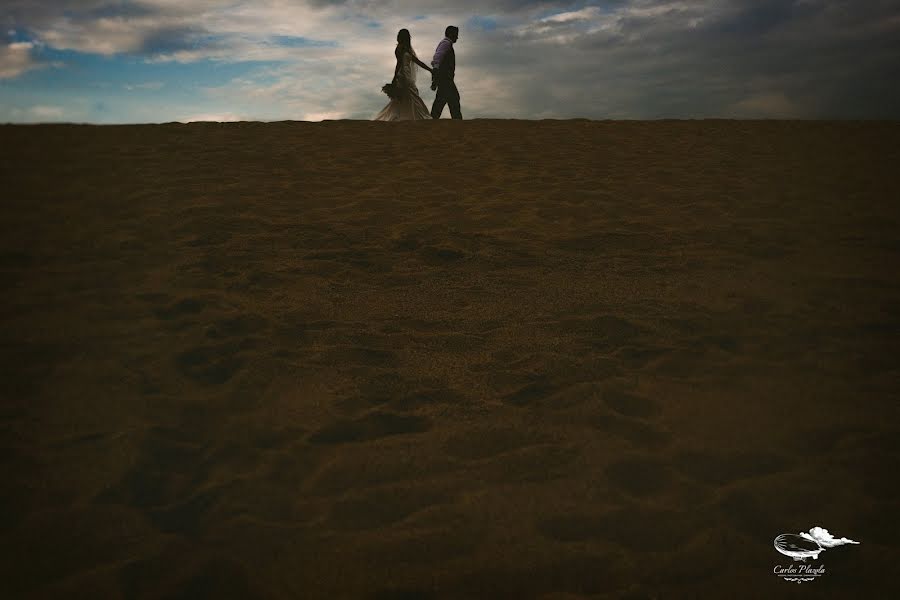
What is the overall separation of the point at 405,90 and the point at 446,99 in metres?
0.72

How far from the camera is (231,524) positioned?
2023mm

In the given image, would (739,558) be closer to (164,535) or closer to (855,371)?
(855,371)

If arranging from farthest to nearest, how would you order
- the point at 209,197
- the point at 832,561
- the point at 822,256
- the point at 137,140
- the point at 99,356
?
the point at 137,140 → the point at 209,197 → the point at 822,256 → the point at 99,356 → the point at 832,561

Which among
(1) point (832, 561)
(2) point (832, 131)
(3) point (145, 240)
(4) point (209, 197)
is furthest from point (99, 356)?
(2) point (832, 131)

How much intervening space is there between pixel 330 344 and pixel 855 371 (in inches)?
112

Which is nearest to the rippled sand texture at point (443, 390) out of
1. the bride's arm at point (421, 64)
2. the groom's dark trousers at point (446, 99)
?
the bride's arm at point (421, 64)

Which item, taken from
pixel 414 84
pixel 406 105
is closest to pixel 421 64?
pixel 414 84

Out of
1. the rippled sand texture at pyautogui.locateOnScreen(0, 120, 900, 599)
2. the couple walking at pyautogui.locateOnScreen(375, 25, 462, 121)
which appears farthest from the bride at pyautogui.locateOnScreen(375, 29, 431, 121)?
the rippled sand texture at pyautogui.locateOnScreen(0, 120, 900, 599)

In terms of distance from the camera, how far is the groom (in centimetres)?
906

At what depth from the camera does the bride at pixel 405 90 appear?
899 centimetres

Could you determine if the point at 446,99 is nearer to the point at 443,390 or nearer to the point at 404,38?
the point at 404,38

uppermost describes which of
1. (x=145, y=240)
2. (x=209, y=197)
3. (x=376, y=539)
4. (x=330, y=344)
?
(x=209, y=197)

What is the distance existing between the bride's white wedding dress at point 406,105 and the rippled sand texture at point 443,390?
3.97 m

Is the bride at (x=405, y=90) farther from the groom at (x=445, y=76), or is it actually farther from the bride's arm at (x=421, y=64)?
the groom at (x=445, y=76)
